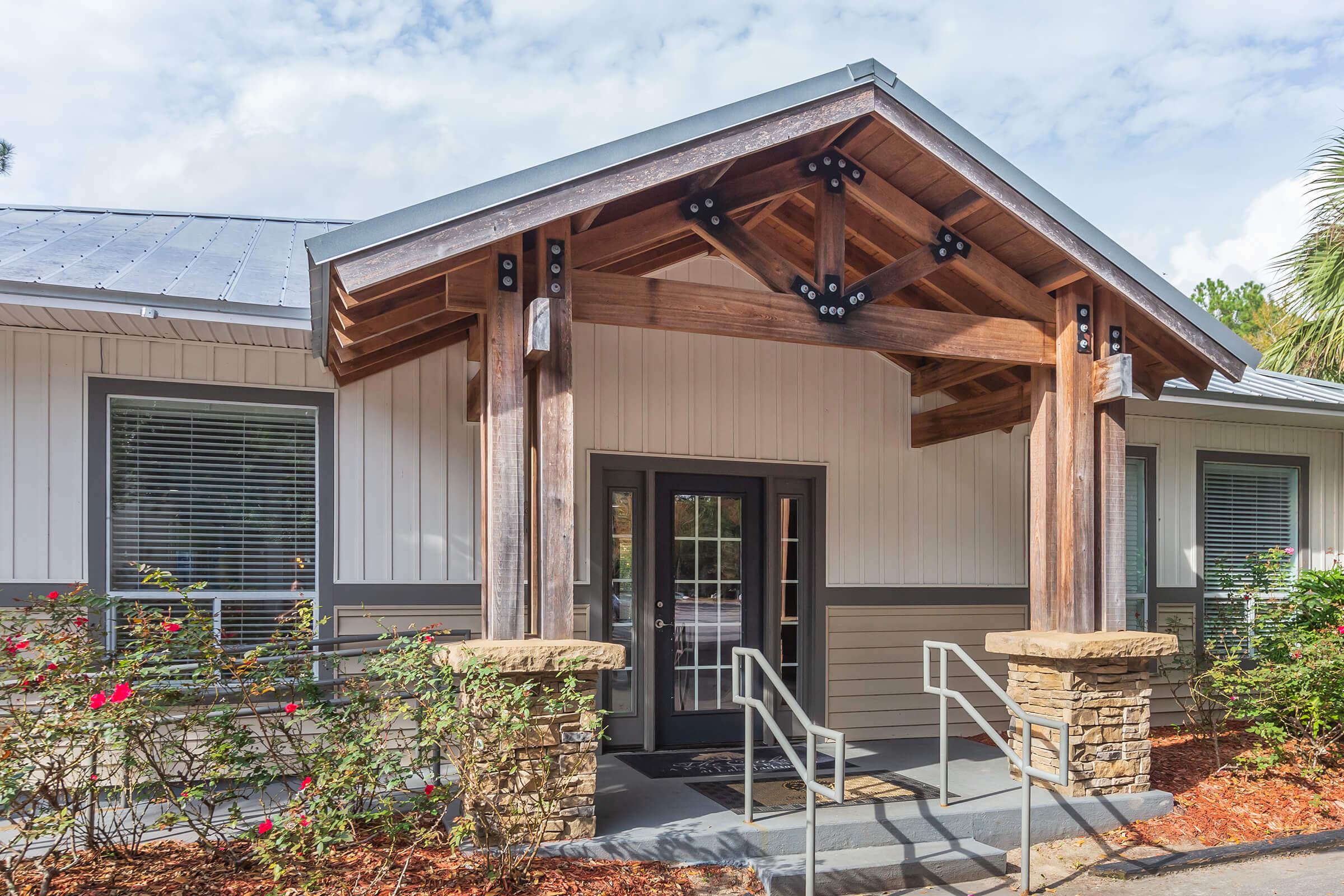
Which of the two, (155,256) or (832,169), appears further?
(155,256)

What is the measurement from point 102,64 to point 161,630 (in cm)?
2974

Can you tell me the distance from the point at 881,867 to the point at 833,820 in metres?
0.33

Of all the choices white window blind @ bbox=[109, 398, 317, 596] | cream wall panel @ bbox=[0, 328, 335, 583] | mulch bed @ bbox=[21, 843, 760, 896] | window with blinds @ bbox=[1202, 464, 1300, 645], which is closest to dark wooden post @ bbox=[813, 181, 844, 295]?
mulch bed @ bbox=[21, 843, 760, 896]

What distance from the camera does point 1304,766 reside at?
6.46 metres

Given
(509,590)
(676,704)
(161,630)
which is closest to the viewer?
(161,630)

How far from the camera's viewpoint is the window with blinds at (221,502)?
19.4 ft

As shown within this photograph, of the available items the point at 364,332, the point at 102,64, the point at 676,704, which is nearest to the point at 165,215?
the point at 364,332

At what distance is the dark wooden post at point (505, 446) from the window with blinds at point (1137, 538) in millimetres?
6063

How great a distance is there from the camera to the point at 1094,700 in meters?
5.62

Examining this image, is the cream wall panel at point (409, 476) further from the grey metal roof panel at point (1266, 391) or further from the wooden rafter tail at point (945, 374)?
the grey metal roof panel at point (1266, 391)

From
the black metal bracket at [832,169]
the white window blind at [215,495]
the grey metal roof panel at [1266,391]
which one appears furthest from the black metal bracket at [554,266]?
the grey metal roof panel at [1266,391]

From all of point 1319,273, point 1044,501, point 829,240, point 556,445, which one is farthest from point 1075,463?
point 1319,273

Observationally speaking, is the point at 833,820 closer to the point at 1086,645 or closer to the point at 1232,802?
the point at 1086,645

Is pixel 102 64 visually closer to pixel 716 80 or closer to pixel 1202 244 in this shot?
pixel 716 80
